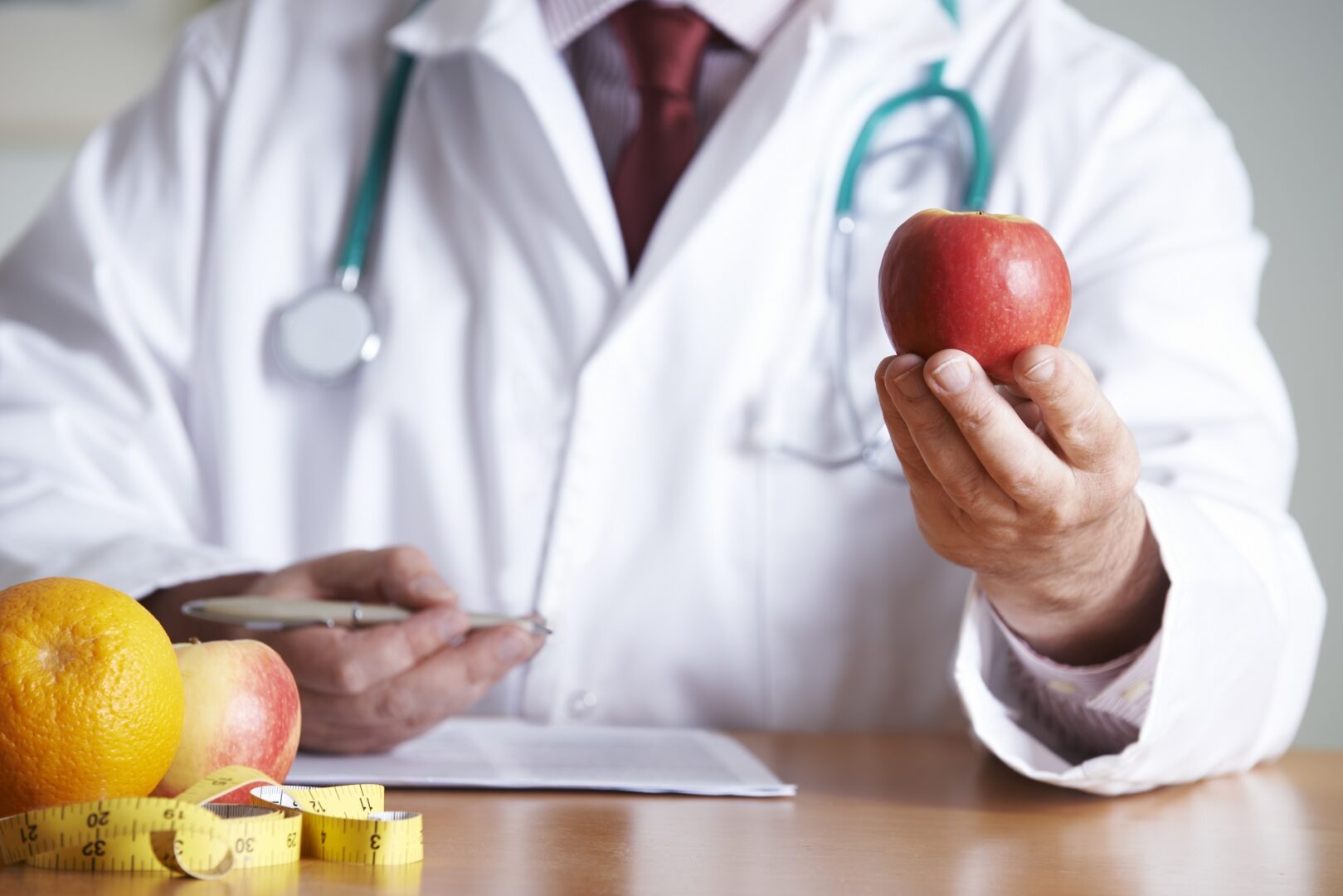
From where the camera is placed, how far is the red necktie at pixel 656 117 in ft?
4.38

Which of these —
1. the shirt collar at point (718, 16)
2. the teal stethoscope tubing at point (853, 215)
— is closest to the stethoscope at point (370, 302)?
the teal stethoscope tubing at point (853, 215)

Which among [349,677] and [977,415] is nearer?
[977,415]

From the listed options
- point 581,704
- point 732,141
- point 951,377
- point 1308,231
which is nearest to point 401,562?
point 581,704

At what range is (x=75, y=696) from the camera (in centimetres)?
56

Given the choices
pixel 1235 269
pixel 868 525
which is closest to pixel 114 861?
pixel 868 525

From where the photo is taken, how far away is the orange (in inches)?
21.9

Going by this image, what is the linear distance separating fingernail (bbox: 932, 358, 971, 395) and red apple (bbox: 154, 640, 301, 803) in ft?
1.28

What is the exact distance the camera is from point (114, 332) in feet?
4.35

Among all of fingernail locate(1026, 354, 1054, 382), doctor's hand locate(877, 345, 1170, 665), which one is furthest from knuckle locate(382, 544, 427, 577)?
fingernail locate(1026, 354, 1054, 382)

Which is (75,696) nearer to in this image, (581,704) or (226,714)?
(226,714)

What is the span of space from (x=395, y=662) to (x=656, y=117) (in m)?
0.71

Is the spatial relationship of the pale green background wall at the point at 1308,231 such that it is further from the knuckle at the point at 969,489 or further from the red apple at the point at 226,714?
the red apple at the point at 226,714

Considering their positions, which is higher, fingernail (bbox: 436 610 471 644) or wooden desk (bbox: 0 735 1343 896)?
fingernail (bbox: 436 610 471 644)

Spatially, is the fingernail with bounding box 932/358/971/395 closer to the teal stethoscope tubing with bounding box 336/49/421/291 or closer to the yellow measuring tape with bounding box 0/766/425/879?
the yellow measuring tape with bounding box 0/766/425/879
